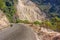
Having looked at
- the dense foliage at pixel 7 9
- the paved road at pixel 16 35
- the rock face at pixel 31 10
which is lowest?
the rock face at pixel 31 10

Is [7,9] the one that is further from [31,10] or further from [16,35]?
[16,35]

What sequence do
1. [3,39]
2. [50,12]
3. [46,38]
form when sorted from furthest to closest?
1. [50,12]
2. [46,38]
3. [3,39]

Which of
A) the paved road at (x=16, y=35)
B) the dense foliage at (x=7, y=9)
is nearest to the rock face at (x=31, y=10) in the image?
the dense foliage at (x=7, y=9)

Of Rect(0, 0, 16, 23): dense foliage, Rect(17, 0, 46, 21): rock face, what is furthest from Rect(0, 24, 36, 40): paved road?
Rect(17, 0, 46, 21): rock face

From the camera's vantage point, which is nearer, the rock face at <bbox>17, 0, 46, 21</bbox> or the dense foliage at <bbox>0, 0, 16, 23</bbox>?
the dense foliage at <bbox>0, 0, 16, 23</bbox>

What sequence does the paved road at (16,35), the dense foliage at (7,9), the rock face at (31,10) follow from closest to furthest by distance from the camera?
the paved road at (16,35) < the dense foliage at (7,9) < the rock face at (31,10)

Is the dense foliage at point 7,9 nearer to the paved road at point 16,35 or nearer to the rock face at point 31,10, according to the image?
the rock face at point 31,10

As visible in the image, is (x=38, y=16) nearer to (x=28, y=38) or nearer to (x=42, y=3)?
(x=42, y=3)

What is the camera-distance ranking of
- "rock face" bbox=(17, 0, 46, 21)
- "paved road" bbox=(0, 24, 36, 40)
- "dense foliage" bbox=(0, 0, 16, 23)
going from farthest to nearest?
"rock face" bbox=(17, 0, 46, 21) → "dense foliage" bbox=(0, 0, 16, 23) → "paved road" bbox=(0, 24, 36, 40)

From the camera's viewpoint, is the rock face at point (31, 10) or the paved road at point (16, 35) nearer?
the paved road at point (16, 35)

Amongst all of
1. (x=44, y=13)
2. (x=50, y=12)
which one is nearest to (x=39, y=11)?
(x=44, y=13)

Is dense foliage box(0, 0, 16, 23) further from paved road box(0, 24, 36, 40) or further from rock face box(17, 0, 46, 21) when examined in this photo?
paved road box(0, 24, 36, 40)
